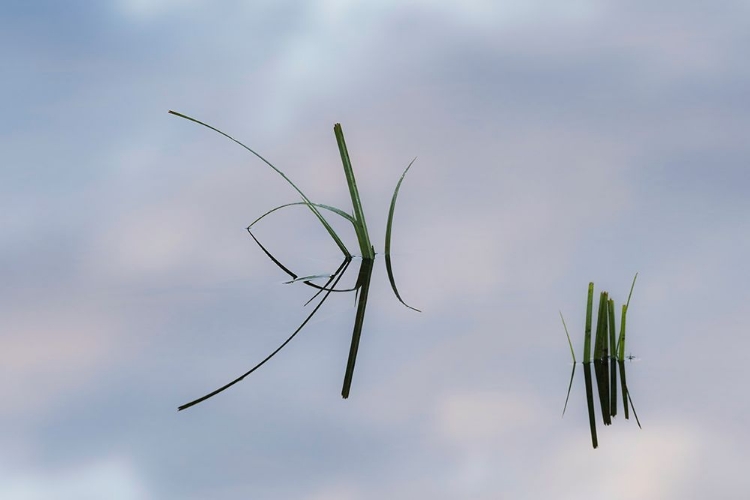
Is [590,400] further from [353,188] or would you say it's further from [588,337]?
[353,188]

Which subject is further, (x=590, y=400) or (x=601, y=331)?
(x=601, y=331)

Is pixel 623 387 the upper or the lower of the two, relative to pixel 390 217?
lower

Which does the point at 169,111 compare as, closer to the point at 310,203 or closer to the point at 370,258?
the point at 310,203

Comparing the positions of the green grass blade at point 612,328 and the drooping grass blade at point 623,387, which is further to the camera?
→ the green grass blade at point 612,328

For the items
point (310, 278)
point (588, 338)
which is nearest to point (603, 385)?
point (588, 338)

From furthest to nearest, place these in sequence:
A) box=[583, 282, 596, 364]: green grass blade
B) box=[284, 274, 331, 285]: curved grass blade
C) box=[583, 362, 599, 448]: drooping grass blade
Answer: box=[284, 274, 331, 285]: curved grass blade, box=[583, 282, 596, 364]: green grass blade, box=[583, 362, 599, 448]: drooping grass blade

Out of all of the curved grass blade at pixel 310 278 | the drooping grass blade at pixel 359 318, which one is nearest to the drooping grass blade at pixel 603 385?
the drooping grass blade at pixel 359 318

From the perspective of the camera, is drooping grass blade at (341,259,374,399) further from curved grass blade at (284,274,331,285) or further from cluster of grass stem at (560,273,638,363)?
cluster of grass stem at (560,273,638,363)

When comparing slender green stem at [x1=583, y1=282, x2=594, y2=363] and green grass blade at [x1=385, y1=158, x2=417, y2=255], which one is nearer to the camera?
slender green stem at [x1=583, y1=282, x2=594, y2=363]

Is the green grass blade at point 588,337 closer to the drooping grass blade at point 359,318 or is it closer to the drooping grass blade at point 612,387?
the drooping grass blade at point 612,387

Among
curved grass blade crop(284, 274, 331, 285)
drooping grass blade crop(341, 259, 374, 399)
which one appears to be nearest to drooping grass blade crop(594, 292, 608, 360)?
drooping grass blade crop(341, 259, 374, 399)
